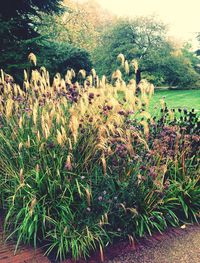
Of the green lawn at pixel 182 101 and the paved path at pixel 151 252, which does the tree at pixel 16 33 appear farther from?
the paved path at pixel 151 252

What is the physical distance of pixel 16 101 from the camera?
4676 mm

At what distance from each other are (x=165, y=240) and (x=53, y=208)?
113cm

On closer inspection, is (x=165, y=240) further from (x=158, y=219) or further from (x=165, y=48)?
(x=165, y=48)

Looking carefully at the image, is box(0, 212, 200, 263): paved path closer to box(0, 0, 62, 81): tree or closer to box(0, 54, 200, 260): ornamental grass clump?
box(0, 54, 200, 260): ornamental grass clump

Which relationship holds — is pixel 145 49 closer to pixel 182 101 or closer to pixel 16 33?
pixel 182 101

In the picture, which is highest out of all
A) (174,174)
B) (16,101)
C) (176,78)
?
(16,101)

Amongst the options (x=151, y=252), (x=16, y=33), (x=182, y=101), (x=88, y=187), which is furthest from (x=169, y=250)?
(x=182, y=101)

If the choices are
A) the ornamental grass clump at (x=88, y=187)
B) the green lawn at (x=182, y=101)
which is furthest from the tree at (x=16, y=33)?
the green lawn at (x=182, y=101)

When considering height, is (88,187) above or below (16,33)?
below

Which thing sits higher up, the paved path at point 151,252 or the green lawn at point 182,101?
the paved path at point 151,252

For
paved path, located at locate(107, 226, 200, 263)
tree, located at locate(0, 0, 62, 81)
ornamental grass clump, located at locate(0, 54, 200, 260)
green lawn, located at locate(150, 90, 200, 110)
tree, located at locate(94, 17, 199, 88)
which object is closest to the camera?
paved path, located at locate(107, 226, 200, 263)

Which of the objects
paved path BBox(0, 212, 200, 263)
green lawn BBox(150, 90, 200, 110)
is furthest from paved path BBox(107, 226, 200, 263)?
green lawn BBox(150, 90, 200, 110)

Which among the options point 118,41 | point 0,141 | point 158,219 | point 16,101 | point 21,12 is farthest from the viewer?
point 118,41

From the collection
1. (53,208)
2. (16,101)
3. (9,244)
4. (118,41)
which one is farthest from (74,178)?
(118,41)
